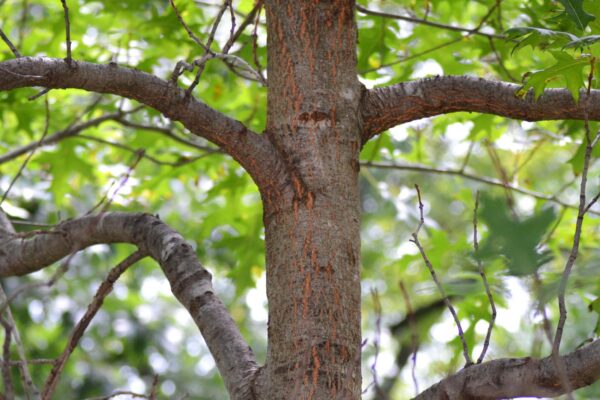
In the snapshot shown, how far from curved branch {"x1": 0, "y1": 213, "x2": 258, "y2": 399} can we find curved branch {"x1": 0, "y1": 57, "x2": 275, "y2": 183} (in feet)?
0.91

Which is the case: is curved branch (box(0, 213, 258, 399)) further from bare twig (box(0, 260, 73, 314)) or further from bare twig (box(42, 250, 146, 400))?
bare twig (box(0, 260, 73, 314))

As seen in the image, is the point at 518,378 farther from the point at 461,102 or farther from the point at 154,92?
the point at 154,92

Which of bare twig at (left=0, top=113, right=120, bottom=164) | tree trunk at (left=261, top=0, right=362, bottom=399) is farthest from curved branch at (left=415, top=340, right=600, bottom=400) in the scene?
bare twig at (left=0, top=113, right=120, bottom=164)

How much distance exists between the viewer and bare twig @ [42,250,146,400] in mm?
1477

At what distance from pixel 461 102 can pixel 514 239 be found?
0.82m

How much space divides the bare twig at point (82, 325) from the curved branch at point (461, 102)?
65 centimetres

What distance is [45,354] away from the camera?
21.4 feet

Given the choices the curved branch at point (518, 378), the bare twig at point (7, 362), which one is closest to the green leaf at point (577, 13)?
the curved branch at point (518, 378)

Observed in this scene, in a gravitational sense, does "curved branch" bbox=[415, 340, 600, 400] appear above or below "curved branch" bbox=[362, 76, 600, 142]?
below

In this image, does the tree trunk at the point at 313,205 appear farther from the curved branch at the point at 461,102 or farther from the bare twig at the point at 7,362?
the bare twig at the point at 7,362

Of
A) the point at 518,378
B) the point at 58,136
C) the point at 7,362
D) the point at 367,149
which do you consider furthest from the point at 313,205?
the point at 367,149

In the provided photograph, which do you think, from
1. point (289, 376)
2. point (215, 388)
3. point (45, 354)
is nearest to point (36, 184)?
point (45, 354)

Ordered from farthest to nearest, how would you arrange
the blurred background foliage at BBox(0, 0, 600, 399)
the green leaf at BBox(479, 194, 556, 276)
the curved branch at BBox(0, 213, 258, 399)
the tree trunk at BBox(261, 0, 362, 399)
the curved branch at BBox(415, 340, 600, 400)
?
the blurred background foliage at BBox(0, 0, 600, 399)
the curved branch at BBox(0, 213, 258, 399)
the tree trunk at BBox(261, 0, 362, 399)
the curved branch at BBox(415, 340, 600, 400)
the green leaf at BBox(479, 194, 556, 276)

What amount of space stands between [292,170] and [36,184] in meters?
3.87
